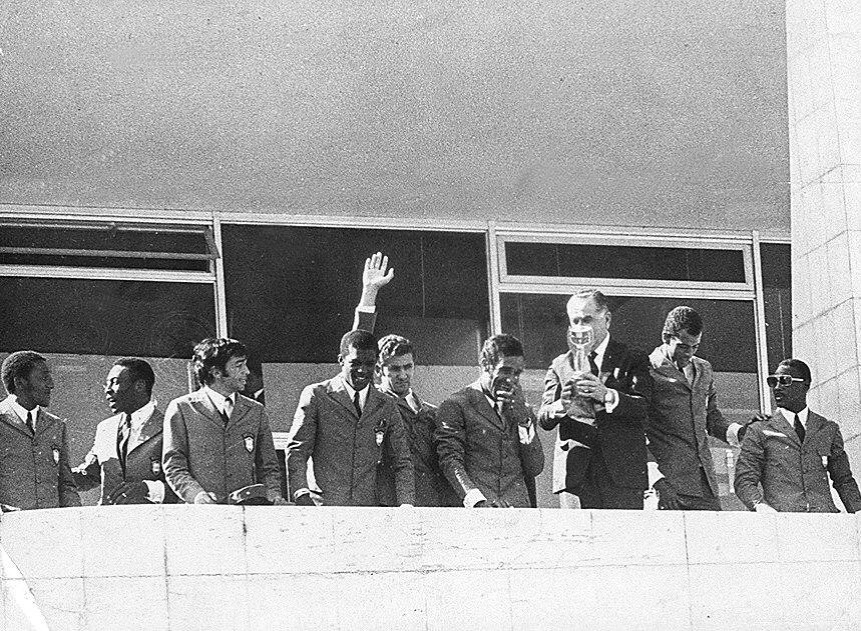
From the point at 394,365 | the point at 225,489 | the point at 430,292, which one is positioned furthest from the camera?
the point at 430,292

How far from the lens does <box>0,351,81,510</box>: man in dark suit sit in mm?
10359

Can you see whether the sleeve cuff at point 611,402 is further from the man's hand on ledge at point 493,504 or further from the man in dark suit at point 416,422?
the man in dark suit at point 416,422

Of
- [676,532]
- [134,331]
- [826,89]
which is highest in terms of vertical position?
[826,89]

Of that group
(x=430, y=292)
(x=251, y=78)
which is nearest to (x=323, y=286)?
(x=430, y=292)

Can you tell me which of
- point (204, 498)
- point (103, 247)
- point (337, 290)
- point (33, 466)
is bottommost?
point (204, 498)

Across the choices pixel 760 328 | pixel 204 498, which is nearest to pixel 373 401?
pixel 204 498

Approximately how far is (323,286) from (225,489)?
4.87m

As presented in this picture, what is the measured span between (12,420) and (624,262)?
664 centimetres

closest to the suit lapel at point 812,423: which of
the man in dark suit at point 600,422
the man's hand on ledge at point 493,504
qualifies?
the man in dark suit at point 600,422

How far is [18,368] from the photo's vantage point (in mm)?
10602

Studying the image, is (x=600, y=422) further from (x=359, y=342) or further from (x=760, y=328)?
(x=760, y=328)

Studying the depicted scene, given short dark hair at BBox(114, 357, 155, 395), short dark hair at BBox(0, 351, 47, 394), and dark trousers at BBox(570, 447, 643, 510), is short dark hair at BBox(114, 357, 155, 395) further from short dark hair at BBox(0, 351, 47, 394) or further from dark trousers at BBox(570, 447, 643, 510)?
dark trousers at BBox(570, 447, 643, 510)

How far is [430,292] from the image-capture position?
1507 cm

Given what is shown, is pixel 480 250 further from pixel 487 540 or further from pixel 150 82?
pixel 487 540
